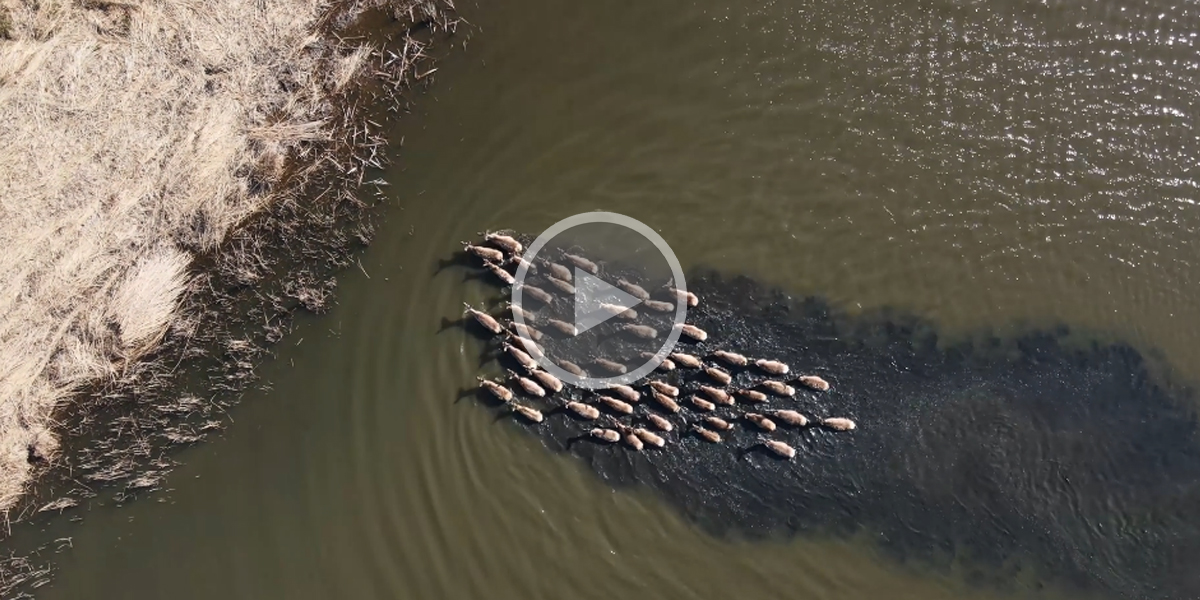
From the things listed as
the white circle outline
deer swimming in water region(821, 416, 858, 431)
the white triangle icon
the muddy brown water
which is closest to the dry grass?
the muddy brown water

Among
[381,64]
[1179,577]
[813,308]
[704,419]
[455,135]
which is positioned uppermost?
[381,64]

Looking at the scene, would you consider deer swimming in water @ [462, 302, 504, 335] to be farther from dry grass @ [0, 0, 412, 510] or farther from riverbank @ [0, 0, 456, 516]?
dry grass @ [0, 0, 412, 510]

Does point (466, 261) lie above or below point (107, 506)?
above

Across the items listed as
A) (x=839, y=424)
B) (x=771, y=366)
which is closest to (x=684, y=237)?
(x=771, y=366)

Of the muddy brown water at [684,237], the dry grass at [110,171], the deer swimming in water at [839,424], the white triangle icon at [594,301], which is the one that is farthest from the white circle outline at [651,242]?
the dry grass at [110,171]

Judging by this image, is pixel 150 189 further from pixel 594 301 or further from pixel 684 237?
pixel 684 237

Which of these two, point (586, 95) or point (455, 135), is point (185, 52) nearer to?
point (455, 135)

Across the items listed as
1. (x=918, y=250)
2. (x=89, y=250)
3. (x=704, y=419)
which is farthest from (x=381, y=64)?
(x=918, y=250)
